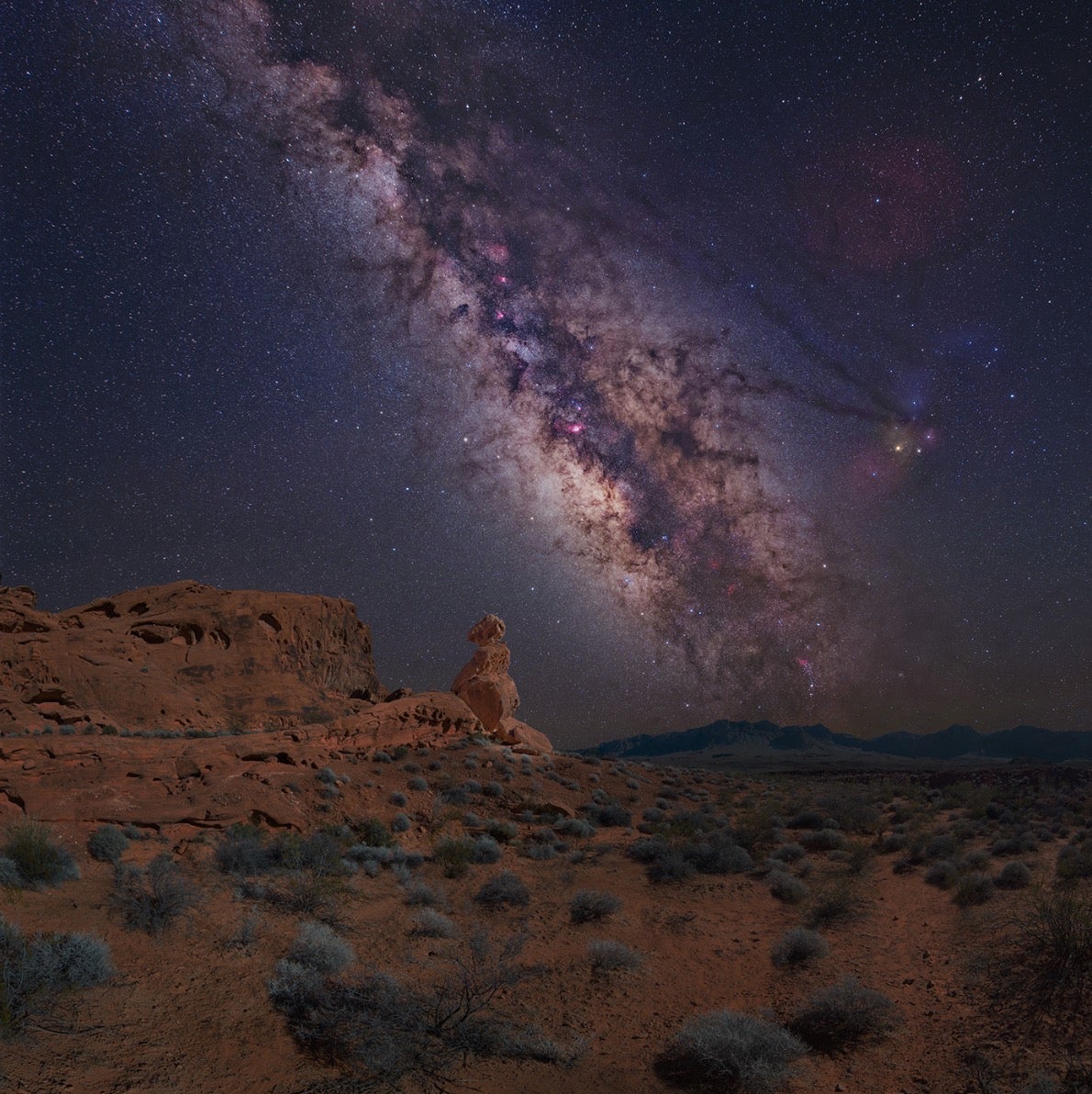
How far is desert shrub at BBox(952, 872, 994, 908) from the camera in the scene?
990cm

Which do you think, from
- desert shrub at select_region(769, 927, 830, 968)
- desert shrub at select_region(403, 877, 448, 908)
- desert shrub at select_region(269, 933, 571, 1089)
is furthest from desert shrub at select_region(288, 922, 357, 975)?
desert shrub at select_region(769, 927, 830, 968)

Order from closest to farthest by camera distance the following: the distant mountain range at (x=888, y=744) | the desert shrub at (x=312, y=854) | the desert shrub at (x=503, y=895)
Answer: the desert shrub at (x=503, y=895) < the desert shrub at (x=312, y=854) < the distant mountain range at (x=888, y=744)

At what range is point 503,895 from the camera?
33.1 ft

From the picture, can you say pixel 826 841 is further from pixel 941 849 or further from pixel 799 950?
pixel 799 950

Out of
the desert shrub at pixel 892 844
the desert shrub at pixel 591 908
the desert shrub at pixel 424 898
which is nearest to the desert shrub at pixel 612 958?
the desert shrub at pixel 591 908

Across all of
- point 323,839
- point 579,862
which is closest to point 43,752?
point 323,839

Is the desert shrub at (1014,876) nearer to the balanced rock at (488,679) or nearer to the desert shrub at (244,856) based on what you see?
the desert shrub at (244,856)

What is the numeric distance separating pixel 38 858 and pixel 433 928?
5993 millimetres

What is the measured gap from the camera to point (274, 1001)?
20.4ft

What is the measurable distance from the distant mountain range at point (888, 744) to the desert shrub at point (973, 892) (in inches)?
5133

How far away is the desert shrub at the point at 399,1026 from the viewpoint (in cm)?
520

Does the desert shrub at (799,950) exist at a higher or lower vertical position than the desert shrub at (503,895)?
lower

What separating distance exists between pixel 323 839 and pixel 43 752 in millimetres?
7261

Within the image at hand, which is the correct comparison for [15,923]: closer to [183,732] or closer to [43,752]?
[43,752]
